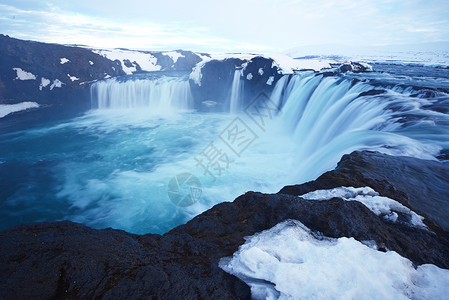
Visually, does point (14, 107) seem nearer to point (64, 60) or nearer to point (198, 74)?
point (64, 60)

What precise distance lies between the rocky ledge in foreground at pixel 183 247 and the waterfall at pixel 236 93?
20267 mm

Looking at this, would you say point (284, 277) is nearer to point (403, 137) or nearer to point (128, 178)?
point (403, 137)

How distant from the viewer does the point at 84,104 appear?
27.0m

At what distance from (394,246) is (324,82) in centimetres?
1440

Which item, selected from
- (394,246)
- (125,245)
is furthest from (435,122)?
(125,245)

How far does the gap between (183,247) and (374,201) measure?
8.11ft

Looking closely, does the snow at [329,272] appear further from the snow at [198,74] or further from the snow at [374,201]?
the snow at [198,74]

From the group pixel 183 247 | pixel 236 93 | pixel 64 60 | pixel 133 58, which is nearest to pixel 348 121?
pixel 183 247

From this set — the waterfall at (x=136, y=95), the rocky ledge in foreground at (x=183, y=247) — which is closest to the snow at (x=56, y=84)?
the waterfall at (x=136, y=95)

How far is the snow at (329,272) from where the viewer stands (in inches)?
63.7

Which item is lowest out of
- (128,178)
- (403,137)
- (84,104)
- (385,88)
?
(128,178)

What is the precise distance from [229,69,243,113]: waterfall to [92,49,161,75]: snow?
2370cm

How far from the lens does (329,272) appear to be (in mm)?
1728

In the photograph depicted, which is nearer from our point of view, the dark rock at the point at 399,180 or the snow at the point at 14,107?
the dark rock at the point at 399,180
